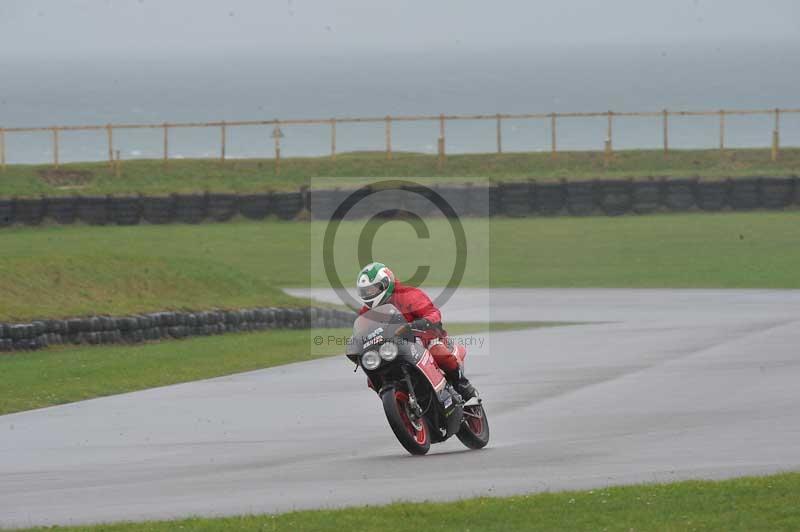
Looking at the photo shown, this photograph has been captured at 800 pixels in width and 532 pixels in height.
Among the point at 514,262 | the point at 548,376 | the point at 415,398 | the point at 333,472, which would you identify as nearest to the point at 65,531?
the point at 333,472

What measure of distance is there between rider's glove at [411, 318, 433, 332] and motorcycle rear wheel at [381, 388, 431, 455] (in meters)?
0.49

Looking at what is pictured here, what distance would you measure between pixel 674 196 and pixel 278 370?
2508cm

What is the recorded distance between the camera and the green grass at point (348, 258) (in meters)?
22.2

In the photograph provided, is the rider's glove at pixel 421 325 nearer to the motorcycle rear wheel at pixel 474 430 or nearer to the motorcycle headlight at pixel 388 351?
the motorcycle headlight at pixel 388 351

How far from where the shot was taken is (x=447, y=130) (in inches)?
6747

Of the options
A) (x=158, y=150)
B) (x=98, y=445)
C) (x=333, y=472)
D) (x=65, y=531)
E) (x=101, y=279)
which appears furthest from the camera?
(x=158, y=150)

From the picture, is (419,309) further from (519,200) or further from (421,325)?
(519,200)

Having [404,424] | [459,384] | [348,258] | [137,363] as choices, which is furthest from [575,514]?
[348,258]

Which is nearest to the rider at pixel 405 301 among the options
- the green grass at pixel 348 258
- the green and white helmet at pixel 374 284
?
the green and white helmet at pixel 374 284

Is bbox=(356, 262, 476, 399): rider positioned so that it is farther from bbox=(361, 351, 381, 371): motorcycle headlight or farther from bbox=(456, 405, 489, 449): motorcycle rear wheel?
bbox=(456, 405, 489, 449): motorcycle rear wheel

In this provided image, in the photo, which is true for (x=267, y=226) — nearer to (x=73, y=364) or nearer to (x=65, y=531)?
(x=73, y=364)

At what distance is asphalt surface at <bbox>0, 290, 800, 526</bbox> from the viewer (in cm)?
1052

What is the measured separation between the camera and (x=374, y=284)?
465 inches

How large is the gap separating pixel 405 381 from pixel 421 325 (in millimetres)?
439
